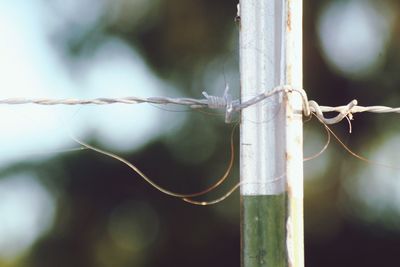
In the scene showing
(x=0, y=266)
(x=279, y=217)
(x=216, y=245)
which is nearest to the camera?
(x=279, y=217)

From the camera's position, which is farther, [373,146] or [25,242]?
[25,242]

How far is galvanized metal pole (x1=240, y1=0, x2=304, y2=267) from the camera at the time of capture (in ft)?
2.45

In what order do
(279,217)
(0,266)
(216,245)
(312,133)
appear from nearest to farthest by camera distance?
(279,217)
(312,133)
(216,245)
(0,266)

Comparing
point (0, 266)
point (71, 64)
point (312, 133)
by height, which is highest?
point (71, 64)

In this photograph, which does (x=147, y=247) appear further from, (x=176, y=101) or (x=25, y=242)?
(x=176, y=101)

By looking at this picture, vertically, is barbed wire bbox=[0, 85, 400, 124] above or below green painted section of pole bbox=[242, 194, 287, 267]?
above

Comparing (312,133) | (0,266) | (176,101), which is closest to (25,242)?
(0,266)

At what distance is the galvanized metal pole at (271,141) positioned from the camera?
2.45 feet

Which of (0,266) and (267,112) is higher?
(267,112)

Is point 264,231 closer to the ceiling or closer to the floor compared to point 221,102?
closer to the floor

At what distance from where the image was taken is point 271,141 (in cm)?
76

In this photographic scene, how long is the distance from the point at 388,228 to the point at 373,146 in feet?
0.54

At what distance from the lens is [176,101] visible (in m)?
0.78

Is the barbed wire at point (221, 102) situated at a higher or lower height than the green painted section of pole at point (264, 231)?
higher
